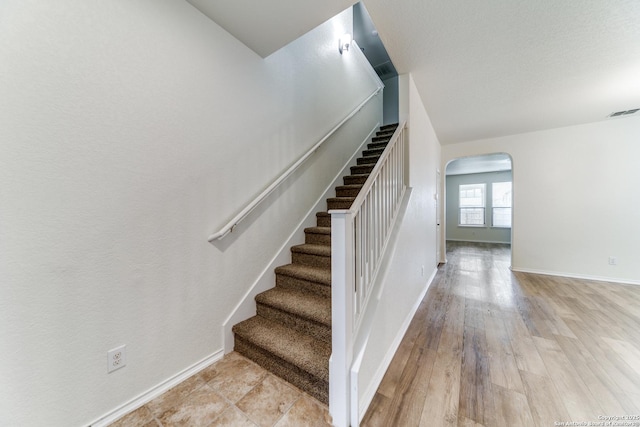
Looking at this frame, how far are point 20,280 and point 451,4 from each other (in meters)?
2.79

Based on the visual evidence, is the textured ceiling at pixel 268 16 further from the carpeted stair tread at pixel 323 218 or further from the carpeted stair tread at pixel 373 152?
the carpeted stair tread at pixel 373 152

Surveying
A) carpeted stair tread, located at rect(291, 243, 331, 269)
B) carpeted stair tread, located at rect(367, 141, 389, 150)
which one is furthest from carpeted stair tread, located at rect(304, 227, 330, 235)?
carpeted stair tread, located at rect(367, 141, 389, 150)

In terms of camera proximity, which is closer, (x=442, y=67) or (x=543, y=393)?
(x=543, y=393)

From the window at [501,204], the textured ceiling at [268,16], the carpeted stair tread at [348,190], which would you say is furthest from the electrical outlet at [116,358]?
the window at [501,204]

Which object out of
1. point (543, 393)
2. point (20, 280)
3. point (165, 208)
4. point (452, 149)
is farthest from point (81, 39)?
point (452, 149)

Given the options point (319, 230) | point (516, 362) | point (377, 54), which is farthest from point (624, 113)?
point (319, 230)

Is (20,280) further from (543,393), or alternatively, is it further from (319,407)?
(543,393)

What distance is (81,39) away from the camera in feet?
3.57

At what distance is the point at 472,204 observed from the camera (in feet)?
26.7

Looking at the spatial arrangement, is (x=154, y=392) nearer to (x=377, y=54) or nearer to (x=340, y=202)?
(x=340, y=202)

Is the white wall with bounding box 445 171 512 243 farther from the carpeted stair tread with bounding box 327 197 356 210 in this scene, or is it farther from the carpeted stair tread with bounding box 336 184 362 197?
the carpeted stair tread with bounding box 327 197 356 210

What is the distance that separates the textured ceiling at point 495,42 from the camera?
149 centimetres

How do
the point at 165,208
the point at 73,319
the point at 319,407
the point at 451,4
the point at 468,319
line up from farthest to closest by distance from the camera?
the point at 468,319
the point at 451,4
the point at 165,208
the point at 319,407
the point at 73,319

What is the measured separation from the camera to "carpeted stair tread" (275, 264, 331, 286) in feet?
5.85
